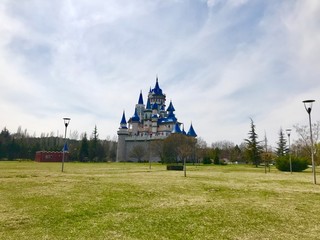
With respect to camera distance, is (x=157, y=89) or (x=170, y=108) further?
(x=157, y=89)

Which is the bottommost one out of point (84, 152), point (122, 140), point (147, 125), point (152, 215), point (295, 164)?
point (152, 215)

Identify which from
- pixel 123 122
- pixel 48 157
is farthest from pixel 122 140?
pixel 48 157

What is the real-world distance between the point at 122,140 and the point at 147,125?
11415 mm

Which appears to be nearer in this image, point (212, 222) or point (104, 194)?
point (212, 222)

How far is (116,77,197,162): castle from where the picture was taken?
96.8 metres

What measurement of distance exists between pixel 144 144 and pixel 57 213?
88.2 metres

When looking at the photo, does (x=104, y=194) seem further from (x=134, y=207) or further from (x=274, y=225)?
(x=274, y=225)

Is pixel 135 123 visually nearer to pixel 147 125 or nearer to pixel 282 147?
pixel 147 125

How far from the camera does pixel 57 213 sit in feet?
31.7

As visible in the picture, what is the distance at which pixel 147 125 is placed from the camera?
10219 centimetres

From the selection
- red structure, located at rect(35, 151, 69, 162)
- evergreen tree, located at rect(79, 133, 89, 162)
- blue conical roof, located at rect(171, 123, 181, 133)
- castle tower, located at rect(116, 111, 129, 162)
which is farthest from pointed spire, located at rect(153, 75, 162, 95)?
red structure, located at rect(35, 151, 69, 162)

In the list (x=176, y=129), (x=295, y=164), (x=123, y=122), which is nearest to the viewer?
(x=295, y=164)

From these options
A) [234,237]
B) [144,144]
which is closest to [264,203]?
[234,237]

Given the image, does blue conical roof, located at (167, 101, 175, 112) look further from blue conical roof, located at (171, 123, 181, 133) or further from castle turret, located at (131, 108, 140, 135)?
castle turret, located at (131, 108, 140, 135)
